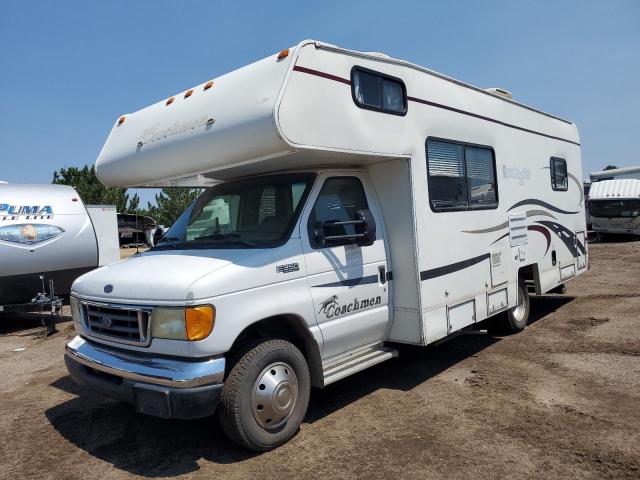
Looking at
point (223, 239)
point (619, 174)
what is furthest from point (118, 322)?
point (619, 174)

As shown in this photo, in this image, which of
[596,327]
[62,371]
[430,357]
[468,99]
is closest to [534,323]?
[596,327]

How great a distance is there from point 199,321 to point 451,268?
2.99m

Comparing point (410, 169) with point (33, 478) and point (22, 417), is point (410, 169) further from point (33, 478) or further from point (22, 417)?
point (22, 417)

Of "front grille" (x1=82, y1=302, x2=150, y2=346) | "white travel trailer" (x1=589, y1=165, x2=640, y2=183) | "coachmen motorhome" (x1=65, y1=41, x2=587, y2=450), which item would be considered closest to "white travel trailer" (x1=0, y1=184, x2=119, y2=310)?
"coachmen motorhome" (x1=65, y1=41, x2=587, y2=450)

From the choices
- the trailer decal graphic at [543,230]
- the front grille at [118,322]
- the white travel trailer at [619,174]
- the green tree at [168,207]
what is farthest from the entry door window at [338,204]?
the green tree at [168,207]

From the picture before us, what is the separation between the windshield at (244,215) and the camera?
433cm

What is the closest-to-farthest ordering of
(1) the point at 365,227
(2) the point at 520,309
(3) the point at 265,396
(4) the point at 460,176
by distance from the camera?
(3) the point at 265,396 → (1) the point at 365,227 → (4) the point at 460,176 → (2) the point at 520,309

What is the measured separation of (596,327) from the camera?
725cm

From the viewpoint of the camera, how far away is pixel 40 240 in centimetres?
875

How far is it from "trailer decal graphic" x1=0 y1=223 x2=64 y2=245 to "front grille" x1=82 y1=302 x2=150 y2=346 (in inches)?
203

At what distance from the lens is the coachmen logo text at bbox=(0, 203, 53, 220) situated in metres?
8.52

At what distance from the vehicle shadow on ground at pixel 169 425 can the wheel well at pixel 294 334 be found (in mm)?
537

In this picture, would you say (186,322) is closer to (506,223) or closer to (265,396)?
(265,396)

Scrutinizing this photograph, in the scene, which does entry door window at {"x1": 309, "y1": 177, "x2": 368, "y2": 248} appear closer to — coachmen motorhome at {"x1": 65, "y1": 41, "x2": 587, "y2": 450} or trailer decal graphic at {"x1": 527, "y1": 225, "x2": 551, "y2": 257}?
coachmen motorhome at {"x1": 65, "y1": 41, "x2": 587, "y2": 450}
